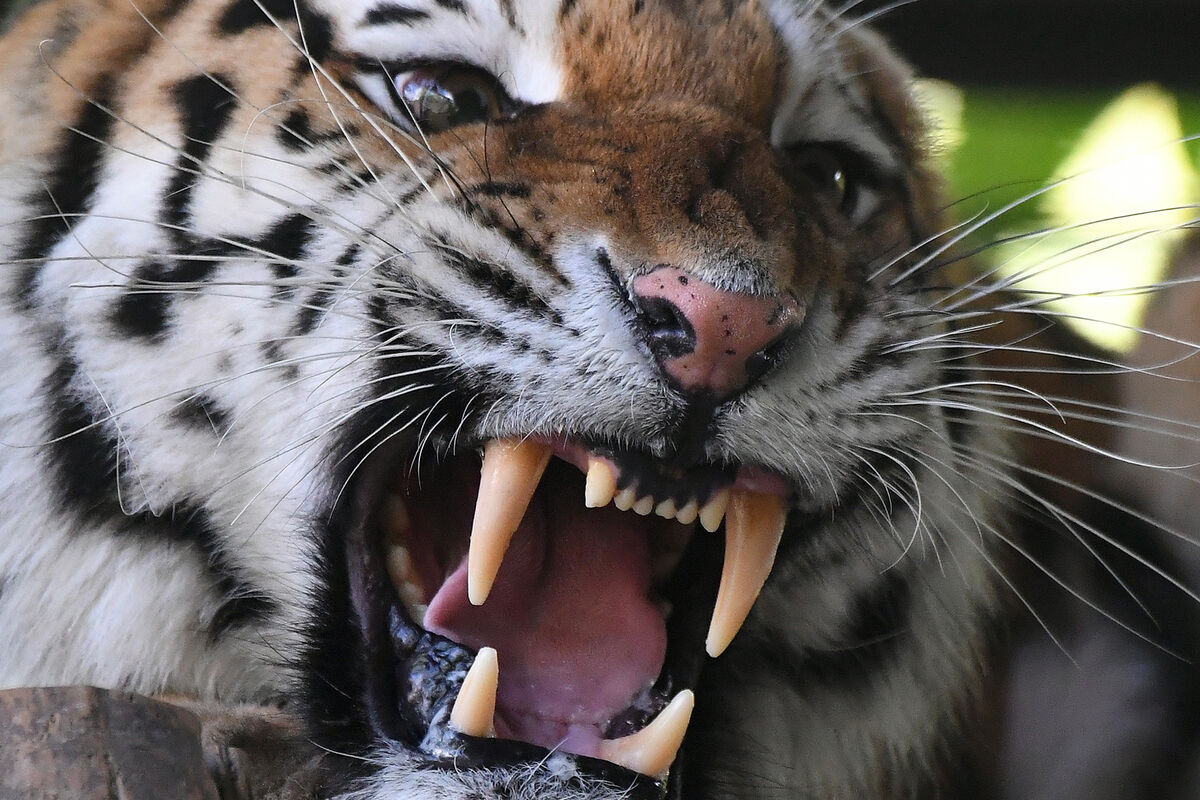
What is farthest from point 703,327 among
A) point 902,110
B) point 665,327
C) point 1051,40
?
point 1051,40

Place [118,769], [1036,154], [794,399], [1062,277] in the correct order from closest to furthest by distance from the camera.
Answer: [118,769]
[794,399]
[1062,277]
[1036,154]

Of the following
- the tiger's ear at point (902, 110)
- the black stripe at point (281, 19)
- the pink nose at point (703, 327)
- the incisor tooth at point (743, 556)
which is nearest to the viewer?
the pink nose at point (703, 327)

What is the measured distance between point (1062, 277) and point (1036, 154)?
22cm

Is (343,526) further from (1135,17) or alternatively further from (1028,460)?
(1135,17)

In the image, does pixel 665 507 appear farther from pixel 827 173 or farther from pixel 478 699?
pixel 827 173

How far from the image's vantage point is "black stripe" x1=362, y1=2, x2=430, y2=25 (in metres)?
0.84

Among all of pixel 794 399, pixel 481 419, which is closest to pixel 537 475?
pixel 481 419

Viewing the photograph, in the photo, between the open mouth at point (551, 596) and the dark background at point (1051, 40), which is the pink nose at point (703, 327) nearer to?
the open mouth at point (551, 596)

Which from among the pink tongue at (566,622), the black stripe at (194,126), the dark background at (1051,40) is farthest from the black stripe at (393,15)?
the dark background at (1051,40)

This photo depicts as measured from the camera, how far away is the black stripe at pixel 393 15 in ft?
2.74

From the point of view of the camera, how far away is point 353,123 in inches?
32.3

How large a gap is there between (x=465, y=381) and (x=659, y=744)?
0.23m

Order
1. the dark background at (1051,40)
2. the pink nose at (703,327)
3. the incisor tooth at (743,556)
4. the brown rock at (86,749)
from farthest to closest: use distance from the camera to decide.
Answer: the dark background at (1051,40)
the incisor tooth at (743,556)
the pink nose at (703,327)
the brown rock at (86,749)

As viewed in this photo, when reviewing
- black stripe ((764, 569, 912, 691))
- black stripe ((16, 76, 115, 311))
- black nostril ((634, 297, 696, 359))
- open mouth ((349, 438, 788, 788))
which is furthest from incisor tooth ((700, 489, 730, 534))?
black stripe ((16, 76, 115, 311))
